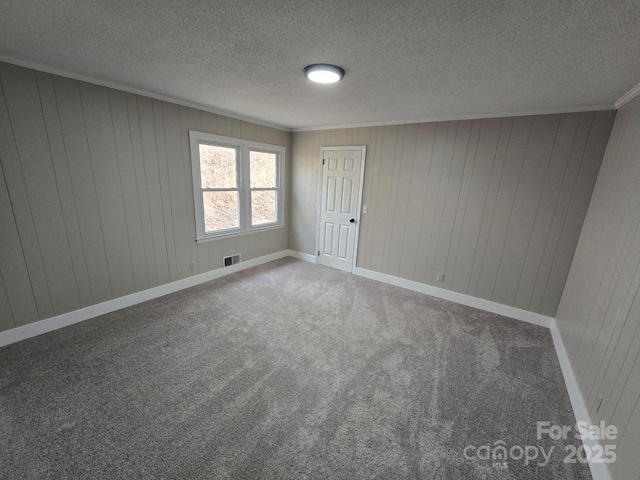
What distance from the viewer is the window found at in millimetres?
3660

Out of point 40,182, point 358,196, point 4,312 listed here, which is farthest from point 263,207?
point 4,312

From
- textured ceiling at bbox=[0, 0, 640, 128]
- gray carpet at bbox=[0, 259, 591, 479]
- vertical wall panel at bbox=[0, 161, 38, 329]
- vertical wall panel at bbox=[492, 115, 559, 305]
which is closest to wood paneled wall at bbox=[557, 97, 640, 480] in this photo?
gray carpet at bbox=[0, 259, 591, 479]

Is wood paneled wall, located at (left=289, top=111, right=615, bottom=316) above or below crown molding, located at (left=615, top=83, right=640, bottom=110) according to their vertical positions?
below

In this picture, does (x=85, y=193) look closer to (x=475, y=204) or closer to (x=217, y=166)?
(x=217, y=166)

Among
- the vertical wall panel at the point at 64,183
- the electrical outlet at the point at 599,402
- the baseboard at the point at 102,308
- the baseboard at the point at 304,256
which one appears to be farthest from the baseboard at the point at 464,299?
the vertical wall panel at the point at 64,183

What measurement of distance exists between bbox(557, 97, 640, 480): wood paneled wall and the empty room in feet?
0.08

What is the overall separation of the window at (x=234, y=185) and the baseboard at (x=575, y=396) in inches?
167

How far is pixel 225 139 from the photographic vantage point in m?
3.78

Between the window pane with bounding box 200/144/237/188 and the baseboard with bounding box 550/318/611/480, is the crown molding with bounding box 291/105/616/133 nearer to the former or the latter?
the window pane with bounding box 200/144/237/188

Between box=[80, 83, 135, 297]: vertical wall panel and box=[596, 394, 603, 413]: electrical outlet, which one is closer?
box=[596, 394, 603, 413]: electrical outlet

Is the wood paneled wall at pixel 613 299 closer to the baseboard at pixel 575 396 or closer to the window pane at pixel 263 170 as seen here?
the baseboard at pixel 575 396

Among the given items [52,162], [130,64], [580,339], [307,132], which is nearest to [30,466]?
[52,162]

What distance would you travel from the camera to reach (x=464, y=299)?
3576 mm

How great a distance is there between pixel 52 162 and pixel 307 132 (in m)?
3.44
